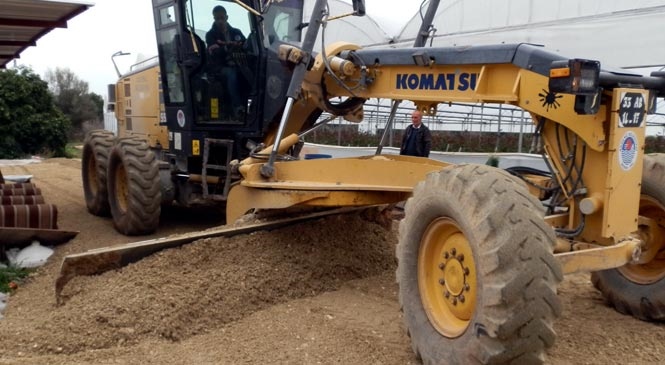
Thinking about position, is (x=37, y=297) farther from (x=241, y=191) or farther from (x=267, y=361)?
(x=267, y=361)

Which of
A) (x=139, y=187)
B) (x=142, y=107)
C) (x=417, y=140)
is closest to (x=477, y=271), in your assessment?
(x=139, y=187)

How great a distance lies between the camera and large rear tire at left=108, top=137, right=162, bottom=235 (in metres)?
7.60

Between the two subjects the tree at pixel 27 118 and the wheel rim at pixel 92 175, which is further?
the tree at pixel 27 118

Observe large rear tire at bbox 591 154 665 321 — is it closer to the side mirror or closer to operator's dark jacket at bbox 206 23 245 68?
the side mirror

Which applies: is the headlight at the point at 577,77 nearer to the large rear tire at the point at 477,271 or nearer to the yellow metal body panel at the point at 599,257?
the large rear tire at the point at 477,271

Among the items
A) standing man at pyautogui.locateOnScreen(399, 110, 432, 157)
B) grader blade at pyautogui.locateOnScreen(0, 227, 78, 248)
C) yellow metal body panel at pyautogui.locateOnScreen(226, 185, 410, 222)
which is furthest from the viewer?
standing man at pyautogui.locateOnScreen(399, 110, 432, 157)

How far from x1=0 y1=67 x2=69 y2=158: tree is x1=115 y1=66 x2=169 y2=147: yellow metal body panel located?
14617mm

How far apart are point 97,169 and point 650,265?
6.75 m

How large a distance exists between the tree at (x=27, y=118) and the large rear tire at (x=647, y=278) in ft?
74.6

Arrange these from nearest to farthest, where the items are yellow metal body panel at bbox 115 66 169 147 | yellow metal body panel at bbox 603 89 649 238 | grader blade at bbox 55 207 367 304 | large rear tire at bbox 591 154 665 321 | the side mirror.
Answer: yellow metal body panel at bbox 603 89 649 238 → large rear tire at bbox 591 154 665 321 → grader blade at bbox 55 207 367 304 → the side mirror → yellow metal body panel at bbox 115 66 169 147

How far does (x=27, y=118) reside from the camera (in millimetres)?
24125

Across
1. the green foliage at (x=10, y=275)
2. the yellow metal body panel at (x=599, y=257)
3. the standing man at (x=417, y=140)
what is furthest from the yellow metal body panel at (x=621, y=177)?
the standing man at (x=417, y=140)

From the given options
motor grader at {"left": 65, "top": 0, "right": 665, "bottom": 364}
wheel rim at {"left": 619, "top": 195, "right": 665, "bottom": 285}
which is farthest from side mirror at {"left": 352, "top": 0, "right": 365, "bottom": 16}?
wheel rim at {"left": 619, "top": 195, "right": 665, "bottom": 285}

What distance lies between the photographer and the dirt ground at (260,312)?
4.12 meters
